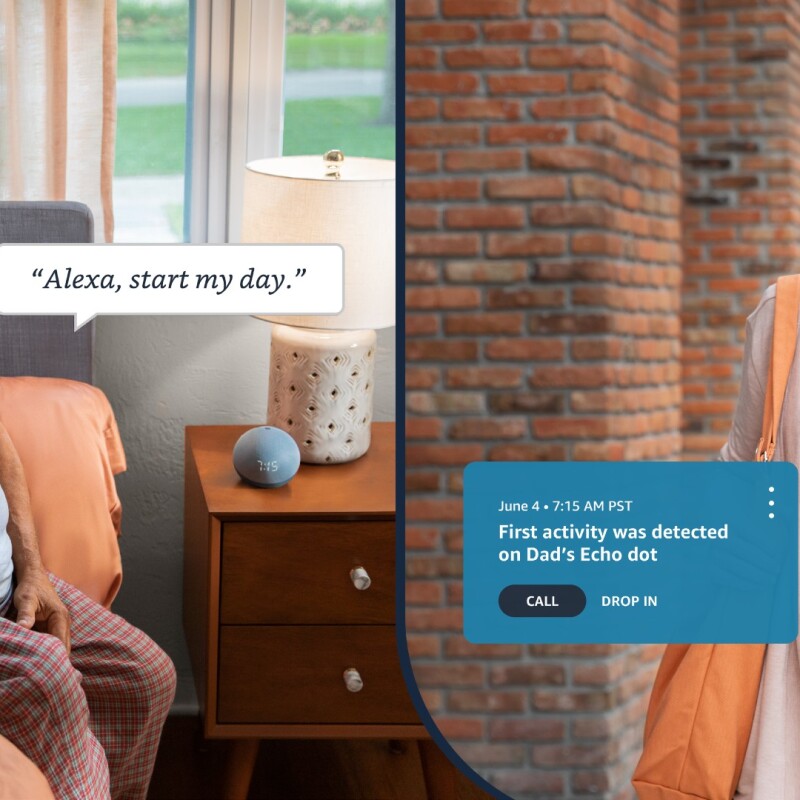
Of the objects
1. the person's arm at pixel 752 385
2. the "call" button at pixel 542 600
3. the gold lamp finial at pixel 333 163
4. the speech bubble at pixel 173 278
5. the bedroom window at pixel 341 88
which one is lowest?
the "call" button at pixel 542 600

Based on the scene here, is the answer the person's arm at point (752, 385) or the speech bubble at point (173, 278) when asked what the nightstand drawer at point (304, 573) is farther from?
the person's arm at point (752, 385)

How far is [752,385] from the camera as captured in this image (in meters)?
0.29

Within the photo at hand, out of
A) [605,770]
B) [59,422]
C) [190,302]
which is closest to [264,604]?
[59,422]

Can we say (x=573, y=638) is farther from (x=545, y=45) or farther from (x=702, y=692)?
(x=545, y=45)

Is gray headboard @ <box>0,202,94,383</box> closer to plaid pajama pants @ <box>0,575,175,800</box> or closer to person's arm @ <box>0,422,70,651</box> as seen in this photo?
person's arm @ <box>0,422,70,651</box>

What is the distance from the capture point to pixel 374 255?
3.18ft

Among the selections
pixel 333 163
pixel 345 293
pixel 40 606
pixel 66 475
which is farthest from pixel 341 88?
pixel 40 606

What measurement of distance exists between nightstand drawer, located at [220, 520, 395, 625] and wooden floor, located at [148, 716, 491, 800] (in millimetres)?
357

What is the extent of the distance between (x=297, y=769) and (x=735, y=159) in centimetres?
122

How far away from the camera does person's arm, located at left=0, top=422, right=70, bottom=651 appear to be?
3.04 feet

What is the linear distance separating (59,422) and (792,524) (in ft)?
2.74

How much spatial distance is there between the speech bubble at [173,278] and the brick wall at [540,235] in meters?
0.17

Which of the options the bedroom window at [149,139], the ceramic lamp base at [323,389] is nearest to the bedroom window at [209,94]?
the bedroom window at [149,139]

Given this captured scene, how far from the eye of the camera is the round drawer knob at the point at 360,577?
1.02 metres
